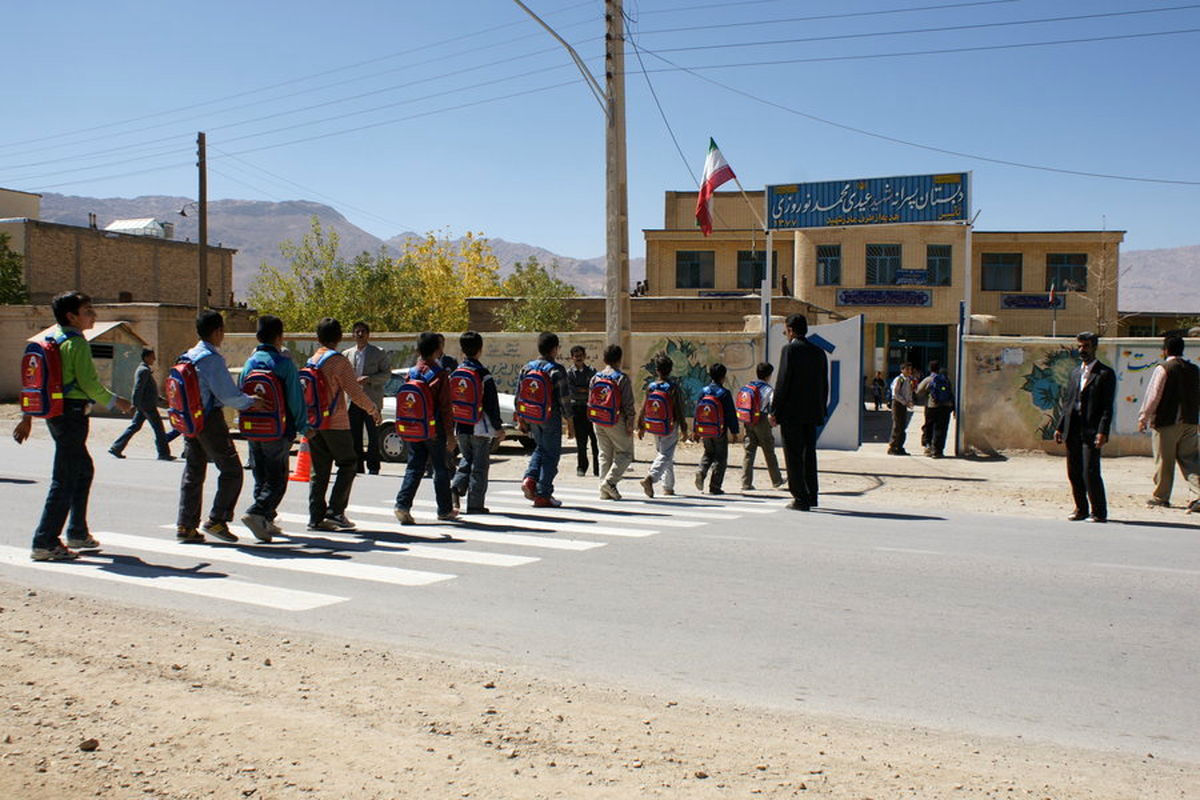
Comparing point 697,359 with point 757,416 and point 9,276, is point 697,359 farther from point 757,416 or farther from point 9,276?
point 9,276

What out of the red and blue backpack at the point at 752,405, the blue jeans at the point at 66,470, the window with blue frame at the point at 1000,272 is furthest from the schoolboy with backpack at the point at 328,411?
the window with blue frame at the point at 1000,272

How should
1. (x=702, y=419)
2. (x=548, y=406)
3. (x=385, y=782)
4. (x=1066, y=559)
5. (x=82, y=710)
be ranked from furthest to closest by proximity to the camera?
(x=702, y=419) < (x=548, y=406) < (x=1066, y=559) < (x=82, y=710) < (x=385, y=782)

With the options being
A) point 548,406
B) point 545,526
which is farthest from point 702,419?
point 545,526

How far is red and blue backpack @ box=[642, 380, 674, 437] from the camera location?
40.9 ft

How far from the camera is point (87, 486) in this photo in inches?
317

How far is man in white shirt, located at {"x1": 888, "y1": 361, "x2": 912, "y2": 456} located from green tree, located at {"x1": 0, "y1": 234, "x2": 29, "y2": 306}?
131ft

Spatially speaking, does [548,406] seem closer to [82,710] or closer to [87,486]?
[87,486]

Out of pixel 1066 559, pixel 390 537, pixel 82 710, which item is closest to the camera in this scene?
pixel 82 710

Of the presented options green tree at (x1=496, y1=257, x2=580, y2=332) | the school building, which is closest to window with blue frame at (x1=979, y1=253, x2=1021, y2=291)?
the school building

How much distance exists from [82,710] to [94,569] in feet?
11.1

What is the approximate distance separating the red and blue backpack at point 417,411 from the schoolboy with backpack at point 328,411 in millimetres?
309

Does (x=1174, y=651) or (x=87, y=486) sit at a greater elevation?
(x=87, y=486)

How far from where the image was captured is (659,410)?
1249cm

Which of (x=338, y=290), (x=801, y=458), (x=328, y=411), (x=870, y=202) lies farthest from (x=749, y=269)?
(x=328, y=411)
